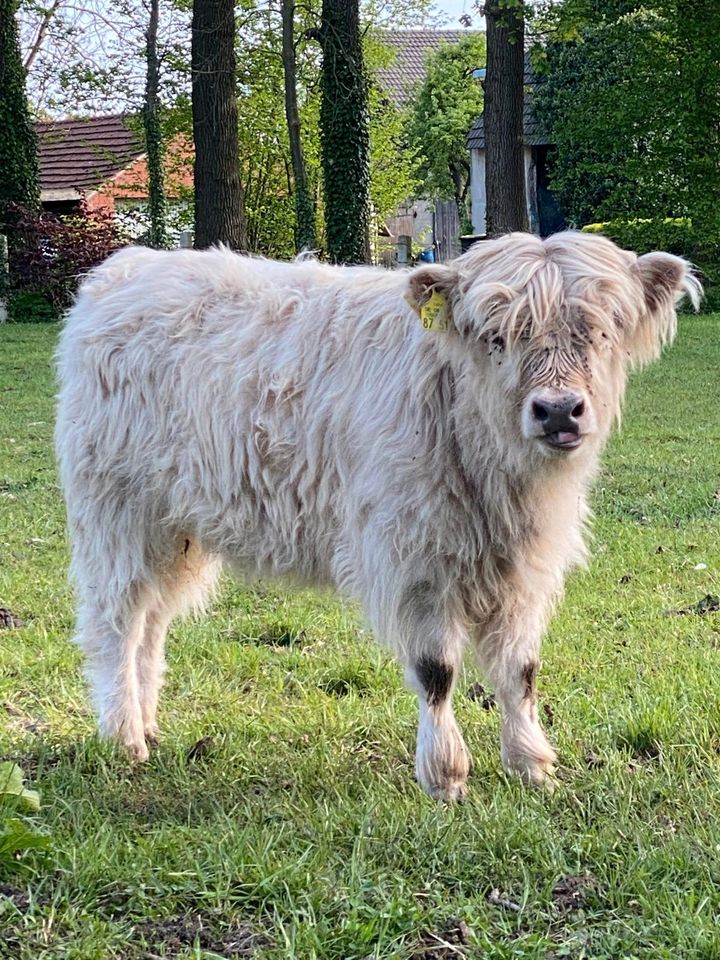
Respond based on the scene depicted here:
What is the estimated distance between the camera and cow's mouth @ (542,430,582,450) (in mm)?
3312

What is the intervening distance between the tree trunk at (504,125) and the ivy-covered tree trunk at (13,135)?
11.2 meters

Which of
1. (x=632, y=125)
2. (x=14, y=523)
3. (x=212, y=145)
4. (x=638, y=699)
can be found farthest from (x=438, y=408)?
(x=632, y=125)

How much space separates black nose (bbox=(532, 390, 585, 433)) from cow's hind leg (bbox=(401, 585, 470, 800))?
766 mm

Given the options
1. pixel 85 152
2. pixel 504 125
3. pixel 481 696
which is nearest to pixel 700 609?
pixel 481 696

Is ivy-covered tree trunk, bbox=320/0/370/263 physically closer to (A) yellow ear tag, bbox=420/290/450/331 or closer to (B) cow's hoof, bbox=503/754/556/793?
(A) yellow ear tag, bbox=420/290/450/331

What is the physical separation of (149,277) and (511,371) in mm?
1761

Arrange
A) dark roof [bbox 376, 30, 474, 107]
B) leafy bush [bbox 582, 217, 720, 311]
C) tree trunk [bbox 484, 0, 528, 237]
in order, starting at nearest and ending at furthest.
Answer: tree trunk [bbox 484, 0, 528, 237], leafy bush [bbox 582, 217, 720, 311], dark roof [bbox 376, 30, 474, 107]

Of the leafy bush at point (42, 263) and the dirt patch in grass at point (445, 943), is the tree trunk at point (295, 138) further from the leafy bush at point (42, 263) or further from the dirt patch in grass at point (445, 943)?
the dirt patch in grass at point (445, 943)

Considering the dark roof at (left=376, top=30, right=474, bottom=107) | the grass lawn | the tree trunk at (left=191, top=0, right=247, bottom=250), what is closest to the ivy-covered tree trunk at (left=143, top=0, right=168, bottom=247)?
the tree trunk at (left=191, top=0, right=247, bottom=250)

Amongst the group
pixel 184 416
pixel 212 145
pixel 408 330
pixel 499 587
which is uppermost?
pixel 212 145

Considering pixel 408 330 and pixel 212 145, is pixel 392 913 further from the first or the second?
pixel 212 145

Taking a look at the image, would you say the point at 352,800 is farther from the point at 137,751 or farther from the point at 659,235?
the point at 659,235

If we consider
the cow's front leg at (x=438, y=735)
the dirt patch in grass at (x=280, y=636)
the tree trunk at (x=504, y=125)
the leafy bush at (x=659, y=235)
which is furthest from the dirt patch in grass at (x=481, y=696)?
the leafy bush at (x=659, y=235)

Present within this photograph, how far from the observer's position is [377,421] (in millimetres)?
3805
